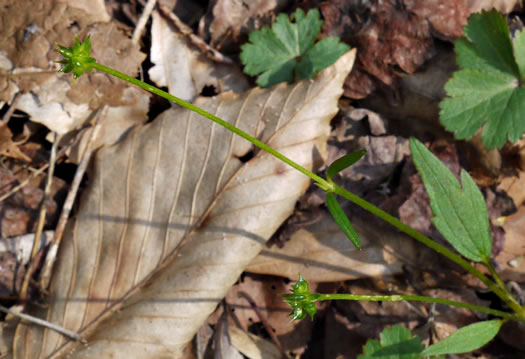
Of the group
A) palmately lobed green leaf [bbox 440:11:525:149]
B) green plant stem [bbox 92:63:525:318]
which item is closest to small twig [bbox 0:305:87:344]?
green plant stem [bbox 92:63:525:318]

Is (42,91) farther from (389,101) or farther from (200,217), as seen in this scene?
(389,101)

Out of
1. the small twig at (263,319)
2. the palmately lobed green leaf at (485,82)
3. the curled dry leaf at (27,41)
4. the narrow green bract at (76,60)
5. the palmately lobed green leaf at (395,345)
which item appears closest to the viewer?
the narrow green bract at (76,60)

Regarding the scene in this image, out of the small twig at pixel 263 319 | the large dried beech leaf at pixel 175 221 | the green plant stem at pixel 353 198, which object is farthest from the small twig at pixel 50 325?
the green plant stem at pixel 353 198

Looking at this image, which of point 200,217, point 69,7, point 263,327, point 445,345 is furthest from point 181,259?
point 69,7

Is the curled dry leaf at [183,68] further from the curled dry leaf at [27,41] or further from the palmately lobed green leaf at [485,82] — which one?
the palmately lobed green leaf at [485,82]

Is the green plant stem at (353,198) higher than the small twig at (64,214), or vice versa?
the green plant stem at (353,198)

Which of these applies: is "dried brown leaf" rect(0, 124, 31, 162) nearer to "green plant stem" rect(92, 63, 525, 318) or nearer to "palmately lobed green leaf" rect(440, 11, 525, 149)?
"green plant stem" rect(92, 63, 525, 318)

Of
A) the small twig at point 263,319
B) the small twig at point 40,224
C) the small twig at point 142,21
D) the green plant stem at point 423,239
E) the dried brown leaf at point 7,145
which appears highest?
the small twig at point 142,21
